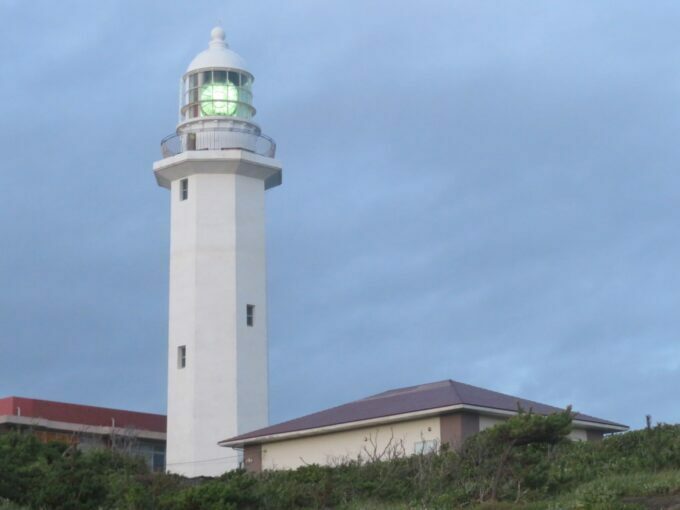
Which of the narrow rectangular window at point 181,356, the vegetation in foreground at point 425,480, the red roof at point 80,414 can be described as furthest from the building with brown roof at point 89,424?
the vegetation in foreground at point 425,480

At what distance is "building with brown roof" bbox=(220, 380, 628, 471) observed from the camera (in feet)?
88.2

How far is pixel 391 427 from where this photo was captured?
28125mm

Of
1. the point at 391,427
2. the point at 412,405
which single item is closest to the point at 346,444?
the point at 391,427

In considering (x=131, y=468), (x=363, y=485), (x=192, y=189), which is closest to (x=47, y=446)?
(x=131, y=468)

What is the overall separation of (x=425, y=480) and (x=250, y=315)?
14.7 meters

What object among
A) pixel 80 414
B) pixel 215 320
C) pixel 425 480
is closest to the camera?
pixel 425 480

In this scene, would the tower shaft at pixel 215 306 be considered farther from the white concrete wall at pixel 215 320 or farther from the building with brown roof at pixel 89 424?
the building with brown roof at pixel 89 424

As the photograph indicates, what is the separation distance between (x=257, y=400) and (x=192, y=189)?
617 centimetres

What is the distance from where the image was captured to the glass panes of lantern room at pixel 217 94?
37.0 m

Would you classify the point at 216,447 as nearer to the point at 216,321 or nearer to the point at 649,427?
the point at 216,321

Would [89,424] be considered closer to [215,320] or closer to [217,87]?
[215,320]

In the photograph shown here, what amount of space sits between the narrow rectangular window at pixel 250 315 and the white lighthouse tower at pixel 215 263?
27 millimetres

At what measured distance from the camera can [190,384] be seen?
34.6 m

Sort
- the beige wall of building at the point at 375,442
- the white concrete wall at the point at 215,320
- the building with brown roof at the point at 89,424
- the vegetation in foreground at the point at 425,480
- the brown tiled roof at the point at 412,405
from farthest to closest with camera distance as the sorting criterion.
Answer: the building with brown roof at the point at 89,424 → the white concrete wall at the point at 215,320 → the brown tiled roof at the point at 412,405 → the beige wall of building at the point at 375,442 → the vegetation in foreground at the point at 425,480
